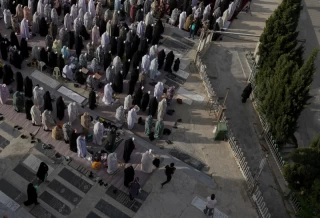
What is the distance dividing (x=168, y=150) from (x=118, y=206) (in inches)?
138

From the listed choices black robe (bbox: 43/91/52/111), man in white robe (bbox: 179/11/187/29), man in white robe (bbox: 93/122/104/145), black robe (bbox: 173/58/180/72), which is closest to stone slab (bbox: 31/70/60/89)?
black robe (bbox: 43/91/52/111)

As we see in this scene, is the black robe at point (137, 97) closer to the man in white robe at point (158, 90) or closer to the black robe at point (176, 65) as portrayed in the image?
the man in white robe at point (158, 90)

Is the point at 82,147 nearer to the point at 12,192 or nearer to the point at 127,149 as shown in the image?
the point at 127,149

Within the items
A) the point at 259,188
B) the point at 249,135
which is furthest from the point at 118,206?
the point at 249,135

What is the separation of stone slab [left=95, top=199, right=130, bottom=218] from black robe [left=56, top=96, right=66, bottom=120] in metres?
4.43

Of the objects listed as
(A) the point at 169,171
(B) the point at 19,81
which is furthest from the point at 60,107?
(A) the point at 169,171

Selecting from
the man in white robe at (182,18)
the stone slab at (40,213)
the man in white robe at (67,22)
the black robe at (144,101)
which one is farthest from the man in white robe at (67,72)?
the man in white robe at (182,18)

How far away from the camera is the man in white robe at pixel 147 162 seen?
17.3 m

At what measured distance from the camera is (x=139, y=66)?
2214cm

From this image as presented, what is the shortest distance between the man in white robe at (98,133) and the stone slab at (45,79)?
3.98m

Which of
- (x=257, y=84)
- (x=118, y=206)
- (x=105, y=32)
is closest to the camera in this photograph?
(x=118, y=206)

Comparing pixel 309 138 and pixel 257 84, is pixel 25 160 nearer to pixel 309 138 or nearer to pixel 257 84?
pixel 257 84

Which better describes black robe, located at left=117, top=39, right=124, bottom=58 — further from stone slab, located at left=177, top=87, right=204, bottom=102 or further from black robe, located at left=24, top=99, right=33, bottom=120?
black robe, located at left=24, top=99, right=33, bottom=120

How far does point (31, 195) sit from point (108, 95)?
19.5 ft
